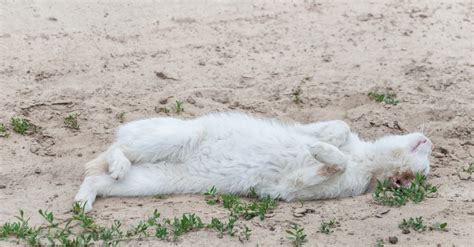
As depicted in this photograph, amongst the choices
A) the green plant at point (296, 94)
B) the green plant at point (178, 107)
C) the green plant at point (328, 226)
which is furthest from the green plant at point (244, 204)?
the green plant at point (296, 94)

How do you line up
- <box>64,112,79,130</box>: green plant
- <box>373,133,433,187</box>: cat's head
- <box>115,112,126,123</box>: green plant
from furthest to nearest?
<box>115,112,126,123</box>: green plant → <box>64,112,79,130</box>: green plant → <box>373,133,433,187</box>: cat's head

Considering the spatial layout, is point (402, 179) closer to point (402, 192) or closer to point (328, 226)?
point (402, 192)

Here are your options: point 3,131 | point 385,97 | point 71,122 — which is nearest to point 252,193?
point 71,122

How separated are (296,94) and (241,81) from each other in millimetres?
683

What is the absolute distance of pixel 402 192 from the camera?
5.58 m

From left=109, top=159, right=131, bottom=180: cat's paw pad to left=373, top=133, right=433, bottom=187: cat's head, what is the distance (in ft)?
7.16

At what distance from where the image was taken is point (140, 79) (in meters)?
7.61

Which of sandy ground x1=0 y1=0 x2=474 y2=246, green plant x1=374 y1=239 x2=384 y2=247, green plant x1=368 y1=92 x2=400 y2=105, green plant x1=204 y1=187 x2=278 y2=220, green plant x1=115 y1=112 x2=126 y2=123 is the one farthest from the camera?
green plant x1=368 y1=92 x2=400 y2=105

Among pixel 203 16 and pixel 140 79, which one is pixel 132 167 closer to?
pixel 140 79

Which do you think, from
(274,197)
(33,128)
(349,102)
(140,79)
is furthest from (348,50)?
(33,128)

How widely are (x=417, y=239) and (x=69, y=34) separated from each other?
5141mm

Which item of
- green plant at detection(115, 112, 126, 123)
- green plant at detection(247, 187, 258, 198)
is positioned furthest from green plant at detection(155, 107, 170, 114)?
green plant at detection(247, 187, 258, 198)

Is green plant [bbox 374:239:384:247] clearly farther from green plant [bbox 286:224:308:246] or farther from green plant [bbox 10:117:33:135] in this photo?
green plant [bbox 10:117:33:135]

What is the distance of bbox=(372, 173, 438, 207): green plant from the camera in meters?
5.41
